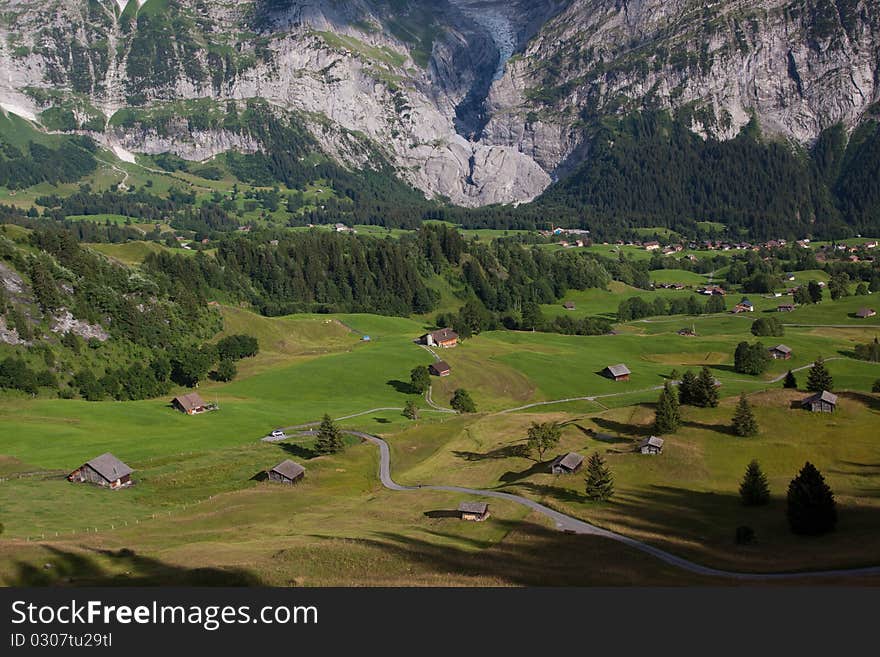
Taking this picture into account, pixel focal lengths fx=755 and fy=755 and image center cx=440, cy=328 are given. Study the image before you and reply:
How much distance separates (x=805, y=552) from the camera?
56.7 meters

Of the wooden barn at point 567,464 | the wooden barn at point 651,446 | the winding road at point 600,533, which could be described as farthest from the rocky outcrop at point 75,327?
the wooden barn at point 651,446

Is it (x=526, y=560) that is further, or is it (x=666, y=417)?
(x=666, y=417)

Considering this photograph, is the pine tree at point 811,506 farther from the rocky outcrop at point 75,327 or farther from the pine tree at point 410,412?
the rocky outcrop at point 75,327

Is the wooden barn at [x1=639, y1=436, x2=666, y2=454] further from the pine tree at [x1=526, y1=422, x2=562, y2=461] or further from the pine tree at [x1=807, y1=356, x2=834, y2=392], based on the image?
the pine tree at [x1=807, y1=356, x2=834, y2=392]

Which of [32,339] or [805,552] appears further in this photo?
[32,339]

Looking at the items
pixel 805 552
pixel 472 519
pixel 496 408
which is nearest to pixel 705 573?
pixel 805 552

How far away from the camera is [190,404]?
127m

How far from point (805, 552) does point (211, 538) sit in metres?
48.1

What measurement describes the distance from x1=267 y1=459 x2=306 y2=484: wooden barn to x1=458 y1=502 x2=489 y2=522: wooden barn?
27166mm

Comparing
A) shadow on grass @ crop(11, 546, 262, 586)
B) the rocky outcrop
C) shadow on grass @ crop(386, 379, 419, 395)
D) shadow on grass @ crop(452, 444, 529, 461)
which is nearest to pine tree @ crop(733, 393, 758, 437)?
shadow on grass @ crop(452, 444, 529, 461)

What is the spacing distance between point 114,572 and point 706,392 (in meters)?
79.5

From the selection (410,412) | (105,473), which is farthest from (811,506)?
(410,412)

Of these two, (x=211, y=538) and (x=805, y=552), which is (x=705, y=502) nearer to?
(x=805, y=552)

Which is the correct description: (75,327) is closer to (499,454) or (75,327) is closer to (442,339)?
(442,339)
